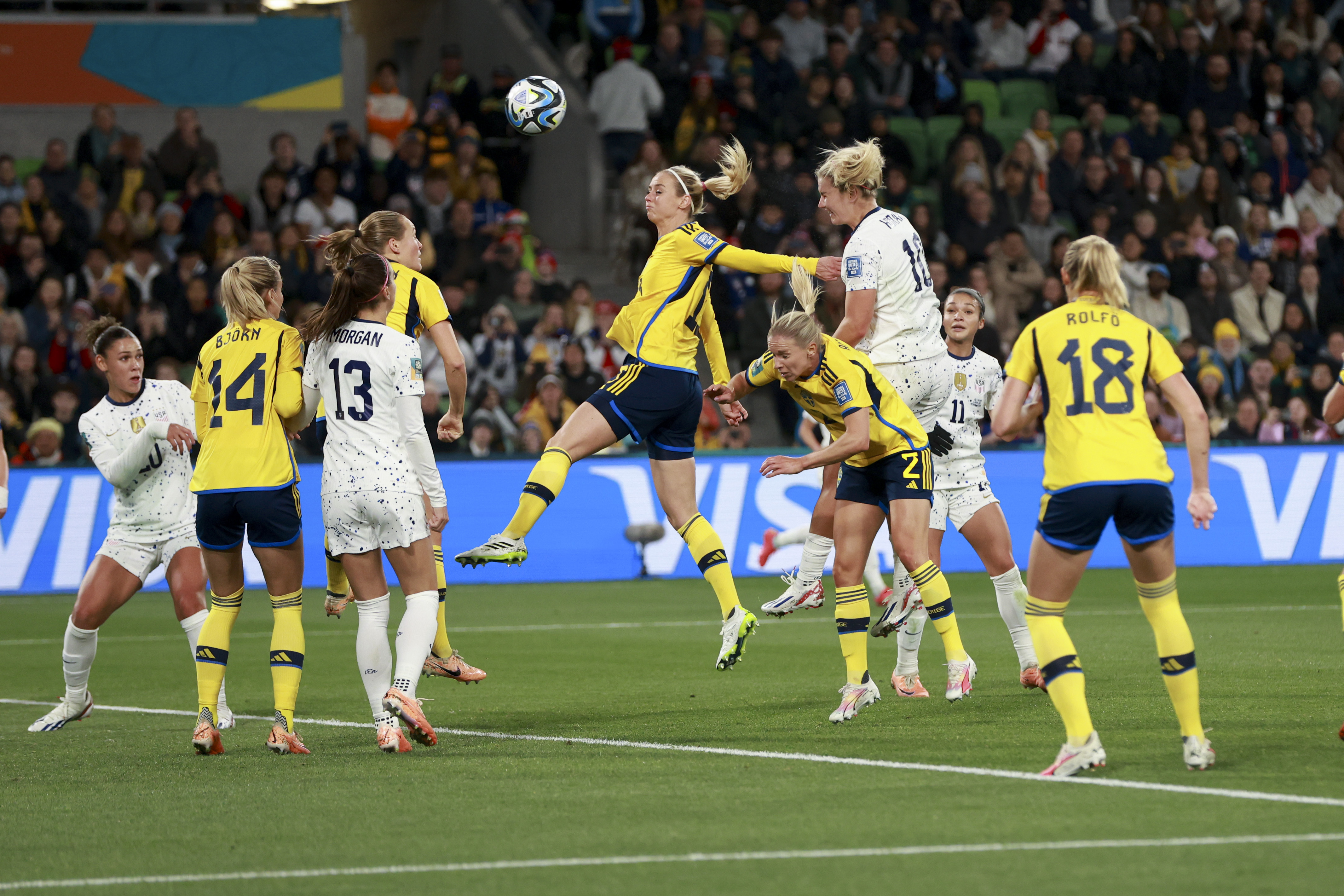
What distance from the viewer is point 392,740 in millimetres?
7391

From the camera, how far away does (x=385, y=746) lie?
7.39 meters

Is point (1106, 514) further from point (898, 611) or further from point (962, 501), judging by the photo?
point (962, 501)

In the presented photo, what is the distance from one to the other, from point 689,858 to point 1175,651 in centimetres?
229

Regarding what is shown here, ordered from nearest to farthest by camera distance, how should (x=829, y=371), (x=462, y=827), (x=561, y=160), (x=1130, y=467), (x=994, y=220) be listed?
(x=462, y=827)
(x=1130, y=467)
(x=829, y=371)
(x=994, y=220)
(x=561, y=160)

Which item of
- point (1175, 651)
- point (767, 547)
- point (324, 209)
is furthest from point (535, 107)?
point (324, 209)

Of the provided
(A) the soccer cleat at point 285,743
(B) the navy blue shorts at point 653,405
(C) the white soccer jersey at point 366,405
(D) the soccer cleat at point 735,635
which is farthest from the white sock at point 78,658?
(D) the soccer cleat at point 735,635

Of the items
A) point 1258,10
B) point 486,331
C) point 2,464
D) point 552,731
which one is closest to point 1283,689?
point 552,731

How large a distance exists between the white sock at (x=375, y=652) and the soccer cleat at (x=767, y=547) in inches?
321

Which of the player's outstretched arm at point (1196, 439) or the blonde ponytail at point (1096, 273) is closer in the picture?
the player's outstretched arm at point (1196, 439)

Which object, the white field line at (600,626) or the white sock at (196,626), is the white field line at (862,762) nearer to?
the white sock at (196,626)

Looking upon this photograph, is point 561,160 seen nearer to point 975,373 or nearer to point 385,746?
point 975,373

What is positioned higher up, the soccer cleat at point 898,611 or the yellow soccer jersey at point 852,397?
the yellow soccer jersey at point 852,397

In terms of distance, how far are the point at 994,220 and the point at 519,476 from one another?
793cm

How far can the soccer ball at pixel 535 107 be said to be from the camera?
413 inches
